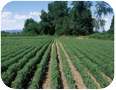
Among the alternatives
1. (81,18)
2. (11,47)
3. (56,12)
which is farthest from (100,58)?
(81,18)

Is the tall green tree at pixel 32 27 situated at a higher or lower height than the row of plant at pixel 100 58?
higher

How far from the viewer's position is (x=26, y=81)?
16.9ft

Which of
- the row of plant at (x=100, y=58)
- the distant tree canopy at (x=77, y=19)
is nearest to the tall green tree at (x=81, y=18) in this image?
the distant tree canopy at (x=77, y=19)

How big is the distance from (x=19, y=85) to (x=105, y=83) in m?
3.34

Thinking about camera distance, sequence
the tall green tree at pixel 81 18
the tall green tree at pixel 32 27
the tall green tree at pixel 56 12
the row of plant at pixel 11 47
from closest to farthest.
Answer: the row of plant at pixel 11 47
the tall green tree at pixel 32 27
the tall green tree at pixel 56 12
the tall green tree at pixel 81 18

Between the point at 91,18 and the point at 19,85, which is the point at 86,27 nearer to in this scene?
the point at 91,18

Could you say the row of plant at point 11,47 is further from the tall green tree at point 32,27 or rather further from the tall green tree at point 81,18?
the tall green tree at point 81,18

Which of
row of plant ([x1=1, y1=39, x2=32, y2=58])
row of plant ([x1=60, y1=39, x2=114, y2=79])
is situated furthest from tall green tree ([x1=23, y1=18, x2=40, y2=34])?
row of plant ([x1=60, y1=39, x2=114, y2=79])

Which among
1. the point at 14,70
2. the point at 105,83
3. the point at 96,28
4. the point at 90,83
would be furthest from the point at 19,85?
the point at 96,28

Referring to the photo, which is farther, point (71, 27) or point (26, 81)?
point (71, 27)

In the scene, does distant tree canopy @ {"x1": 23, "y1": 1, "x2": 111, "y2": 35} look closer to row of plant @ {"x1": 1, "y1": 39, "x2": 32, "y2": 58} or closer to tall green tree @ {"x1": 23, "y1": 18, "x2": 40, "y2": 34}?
tall green tree @ {"x1": 23, "y1": 18, "x2": 40, "y2": 34}

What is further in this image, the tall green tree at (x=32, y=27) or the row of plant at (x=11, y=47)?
the tall green tree at (x=32, y=27)

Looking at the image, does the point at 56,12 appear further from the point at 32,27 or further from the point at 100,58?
the point at 100,58

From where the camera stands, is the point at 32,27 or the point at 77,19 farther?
the point at 77,19
